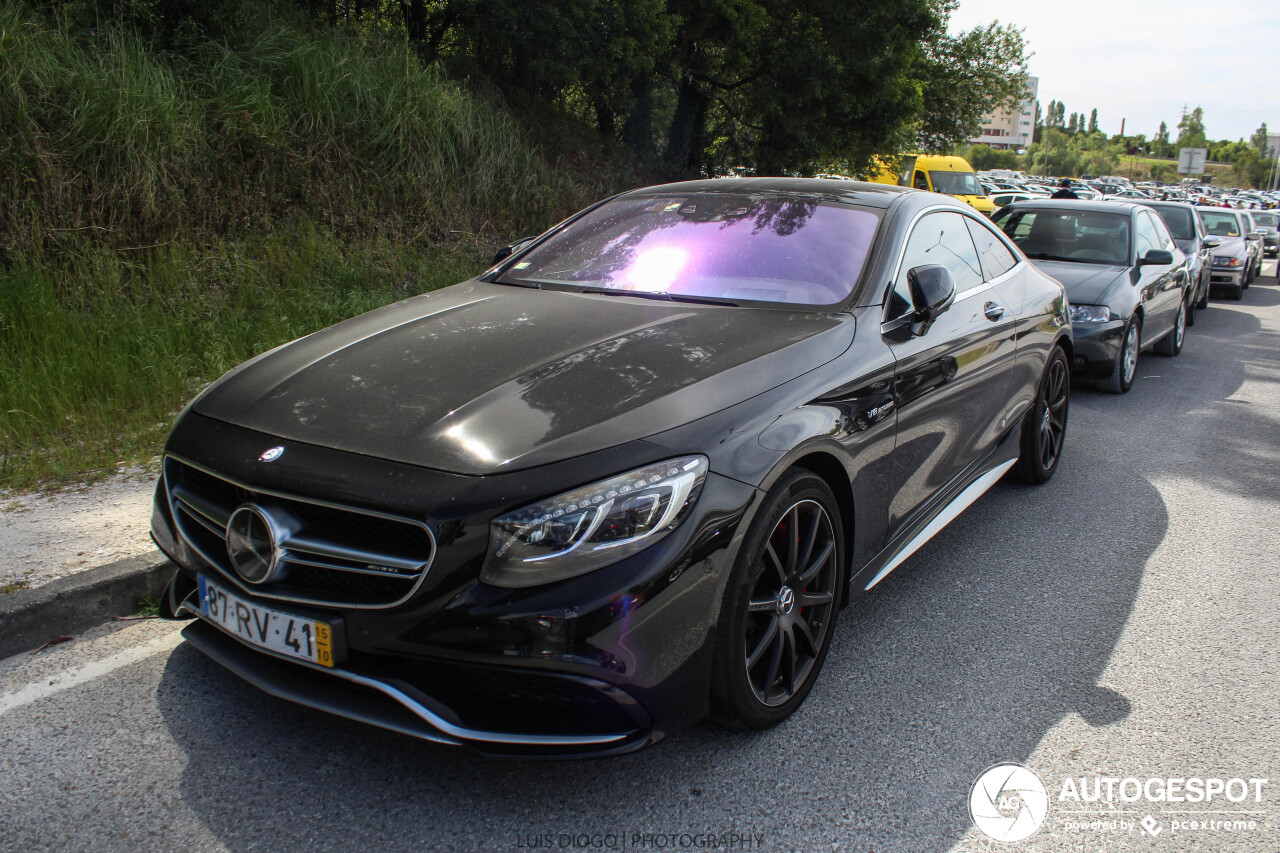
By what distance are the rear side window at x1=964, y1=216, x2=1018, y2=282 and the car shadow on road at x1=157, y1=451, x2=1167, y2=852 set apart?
1.78 meters

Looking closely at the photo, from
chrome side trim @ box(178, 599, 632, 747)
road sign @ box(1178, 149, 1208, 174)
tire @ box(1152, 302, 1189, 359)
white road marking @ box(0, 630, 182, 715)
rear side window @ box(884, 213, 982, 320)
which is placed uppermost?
road sign @ box(1178, 149, 1208, 174)

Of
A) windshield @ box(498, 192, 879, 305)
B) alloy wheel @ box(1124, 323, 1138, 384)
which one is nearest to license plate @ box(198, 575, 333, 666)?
windshield @ box(498, 192, 879, 305)

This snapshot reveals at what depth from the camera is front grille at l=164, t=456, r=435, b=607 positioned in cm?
221

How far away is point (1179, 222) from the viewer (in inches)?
482

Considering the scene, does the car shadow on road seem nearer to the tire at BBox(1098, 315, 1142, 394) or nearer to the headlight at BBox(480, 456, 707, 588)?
the headlight at BBox(480, 456, 707, 588)

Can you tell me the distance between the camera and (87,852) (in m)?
2.20

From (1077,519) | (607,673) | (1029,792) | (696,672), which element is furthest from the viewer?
(1077,519)

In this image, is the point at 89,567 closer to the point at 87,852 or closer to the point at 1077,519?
the point at 87,852

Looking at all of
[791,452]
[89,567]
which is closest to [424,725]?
[791,452]

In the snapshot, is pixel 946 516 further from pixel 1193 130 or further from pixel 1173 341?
pixel 1193 130

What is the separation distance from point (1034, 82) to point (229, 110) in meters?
161

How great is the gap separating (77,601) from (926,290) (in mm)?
3198

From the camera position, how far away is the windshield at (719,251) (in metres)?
→ 3.48

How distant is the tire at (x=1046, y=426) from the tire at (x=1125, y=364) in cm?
260
